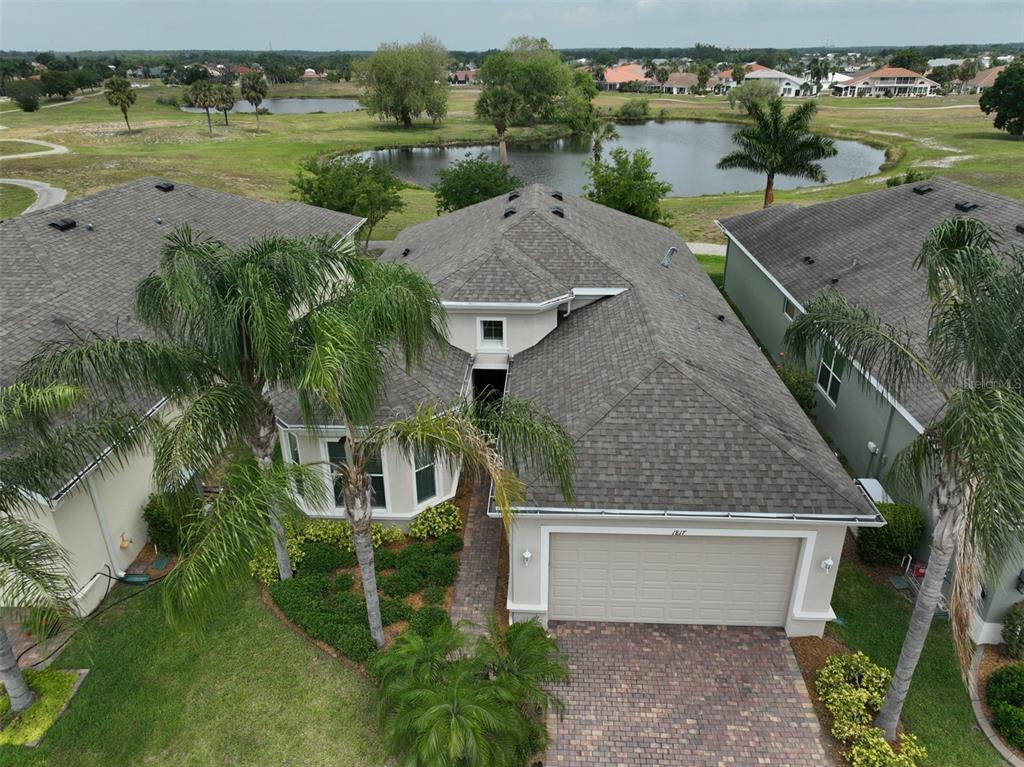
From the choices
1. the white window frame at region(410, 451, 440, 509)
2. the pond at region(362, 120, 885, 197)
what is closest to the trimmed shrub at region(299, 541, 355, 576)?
the white window frame at region(410, 451, 440, 509)

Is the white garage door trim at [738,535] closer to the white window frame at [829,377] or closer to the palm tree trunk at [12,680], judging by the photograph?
the white window frame at [829,377]

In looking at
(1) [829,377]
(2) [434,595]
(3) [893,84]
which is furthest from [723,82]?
(2) [434,595]

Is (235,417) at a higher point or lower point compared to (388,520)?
higher

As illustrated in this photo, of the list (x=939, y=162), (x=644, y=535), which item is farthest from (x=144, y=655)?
(x=939, y=162)

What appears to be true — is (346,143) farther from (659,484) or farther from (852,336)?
(852,336)

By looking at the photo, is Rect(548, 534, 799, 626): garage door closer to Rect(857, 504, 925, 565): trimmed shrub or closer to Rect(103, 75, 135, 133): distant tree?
Rect(857, 504, 925, 565): trimmed shrub

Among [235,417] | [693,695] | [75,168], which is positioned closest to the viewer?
[235,417]

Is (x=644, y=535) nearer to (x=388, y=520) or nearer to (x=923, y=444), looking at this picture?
(x=923, y=444)

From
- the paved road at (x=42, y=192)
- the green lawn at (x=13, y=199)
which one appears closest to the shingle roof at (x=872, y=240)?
the paved road at (x=42, y=192)
